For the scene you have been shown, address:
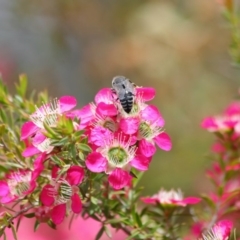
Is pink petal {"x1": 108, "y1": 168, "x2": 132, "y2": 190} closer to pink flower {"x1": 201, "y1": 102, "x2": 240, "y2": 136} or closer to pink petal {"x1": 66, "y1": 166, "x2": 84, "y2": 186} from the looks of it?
pink petal {"x1": 66, "y1": 166, "x2": 84, "y2": 186}

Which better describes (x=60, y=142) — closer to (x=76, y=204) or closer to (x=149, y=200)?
(x=76, y=204)

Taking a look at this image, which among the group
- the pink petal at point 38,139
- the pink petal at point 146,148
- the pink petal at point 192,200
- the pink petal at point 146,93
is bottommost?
the pink petal at point 38,139

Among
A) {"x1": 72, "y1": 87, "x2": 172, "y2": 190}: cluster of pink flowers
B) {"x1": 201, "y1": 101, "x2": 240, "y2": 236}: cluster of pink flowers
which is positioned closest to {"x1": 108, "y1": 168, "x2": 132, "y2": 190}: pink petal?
{"x1": 72, "y1": 87, "x2": 172, "y2": 190}: cluster of pink flowers

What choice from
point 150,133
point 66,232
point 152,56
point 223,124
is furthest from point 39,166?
point 152,56

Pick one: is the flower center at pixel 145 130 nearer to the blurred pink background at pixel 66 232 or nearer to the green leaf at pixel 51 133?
the green leaf at pixel 51 133

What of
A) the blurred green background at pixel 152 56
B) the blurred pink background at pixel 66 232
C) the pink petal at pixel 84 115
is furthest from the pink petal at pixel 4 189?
the blurred green background at pixel 152 56

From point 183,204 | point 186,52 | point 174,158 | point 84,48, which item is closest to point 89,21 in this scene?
point 84,48
